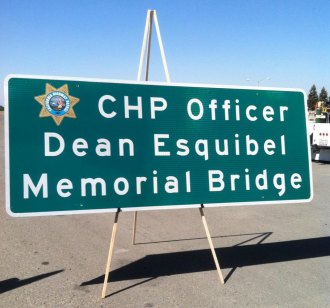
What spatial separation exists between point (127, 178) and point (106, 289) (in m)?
1.10

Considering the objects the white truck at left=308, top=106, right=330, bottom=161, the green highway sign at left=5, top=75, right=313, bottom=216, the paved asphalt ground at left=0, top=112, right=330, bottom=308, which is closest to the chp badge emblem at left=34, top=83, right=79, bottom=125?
the green highway sign at left=5, top=75, right=313, bottom=216

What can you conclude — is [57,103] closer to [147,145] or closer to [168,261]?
[147,145]

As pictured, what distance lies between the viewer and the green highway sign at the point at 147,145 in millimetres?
3721

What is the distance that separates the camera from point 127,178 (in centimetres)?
399

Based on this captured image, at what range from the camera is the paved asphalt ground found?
3.81 metres

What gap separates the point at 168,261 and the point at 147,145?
1.57 metres

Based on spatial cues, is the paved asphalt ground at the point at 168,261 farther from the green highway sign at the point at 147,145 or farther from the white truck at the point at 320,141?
the white truck at the point at 320,141

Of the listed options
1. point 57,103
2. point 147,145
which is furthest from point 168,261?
point 57,103

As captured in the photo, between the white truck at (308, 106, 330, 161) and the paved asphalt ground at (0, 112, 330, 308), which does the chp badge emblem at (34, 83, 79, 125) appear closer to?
the paved asphalt ground at (0, 112, 330, 308)

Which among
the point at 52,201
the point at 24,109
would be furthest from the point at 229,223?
the point at 24,109

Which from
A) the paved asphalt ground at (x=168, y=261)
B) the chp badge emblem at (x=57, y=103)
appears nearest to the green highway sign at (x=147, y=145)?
the chp badge emblem at (x=57, y=103)

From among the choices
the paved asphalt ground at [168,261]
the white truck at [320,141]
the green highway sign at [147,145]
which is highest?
the white truck at [320,141]

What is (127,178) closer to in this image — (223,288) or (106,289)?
(106,289)

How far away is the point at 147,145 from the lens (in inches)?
160
